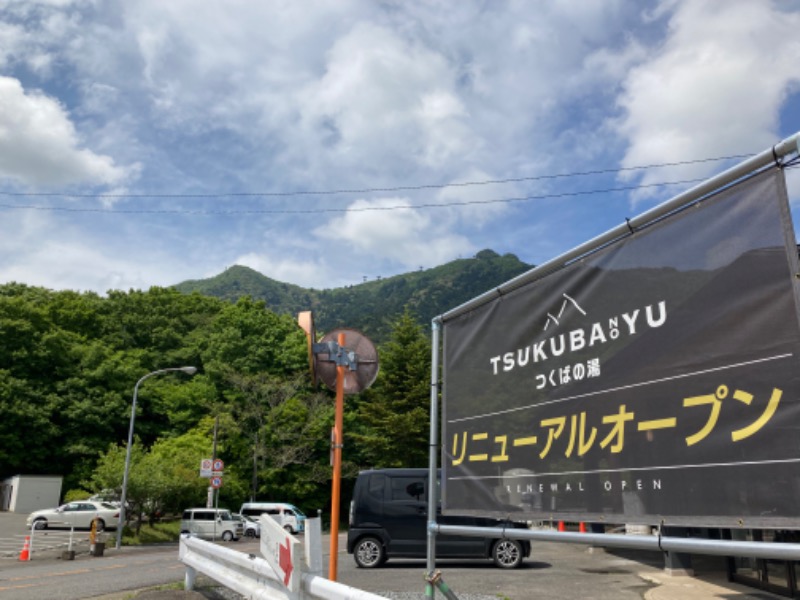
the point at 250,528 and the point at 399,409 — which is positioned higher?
the point at 399,409

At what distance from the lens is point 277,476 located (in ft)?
135

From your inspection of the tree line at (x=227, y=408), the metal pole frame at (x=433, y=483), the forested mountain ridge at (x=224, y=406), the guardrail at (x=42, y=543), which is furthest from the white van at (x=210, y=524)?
the metal pole frame at (x=433, y=483)

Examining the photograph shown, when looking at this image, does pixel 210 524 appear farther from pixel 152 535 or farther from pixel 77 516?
pixel 77 516

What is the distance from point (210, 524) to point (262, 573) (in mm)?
24124

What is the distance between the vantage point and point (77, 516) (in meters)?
29.2

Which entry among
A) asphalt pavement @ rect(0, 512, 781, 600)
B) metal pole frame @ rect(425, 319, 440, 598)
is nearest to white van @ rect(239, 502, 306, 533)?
asphalt pavement @ rect(0, 512, 781, 600)

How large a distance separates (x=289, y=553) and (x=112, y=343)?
180ft

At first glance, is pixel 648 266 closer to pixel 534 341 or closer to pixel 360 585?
pixel 534 341

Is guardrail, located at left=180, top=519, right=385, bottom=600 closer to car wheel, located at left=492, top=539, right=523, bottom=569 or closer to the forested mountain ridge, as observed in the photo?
car wheel, located at left=492, top=539, right=523, bottom=569

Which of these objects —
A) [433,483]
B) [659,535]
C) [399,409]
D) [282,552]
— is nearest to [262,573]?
[282,552]

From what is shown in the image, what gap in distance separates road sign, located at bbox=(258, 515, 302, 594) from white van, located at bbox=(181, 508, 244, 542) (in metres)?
23.1

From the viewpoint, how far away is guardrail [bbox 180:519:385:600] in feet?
13.2

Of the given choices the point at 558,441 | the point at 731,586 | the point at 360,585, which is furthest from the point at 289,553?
the point at 731,586

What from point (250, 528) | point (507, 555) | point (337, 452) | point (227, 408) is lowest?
point (250, 528)
